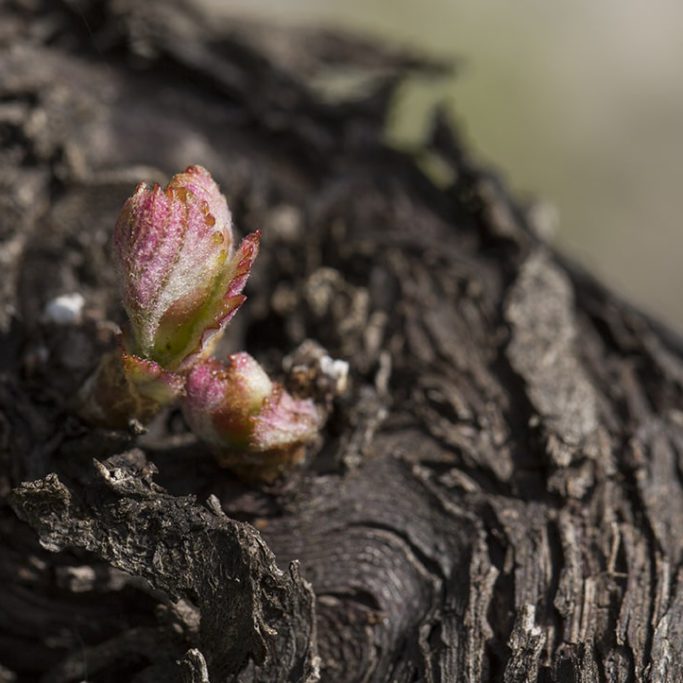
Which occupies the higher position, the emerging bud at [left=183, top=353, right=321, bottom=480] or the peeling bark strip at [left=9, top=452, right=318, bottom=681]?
the emerging bud at [left=183, top=353, right=321, bottom=480]

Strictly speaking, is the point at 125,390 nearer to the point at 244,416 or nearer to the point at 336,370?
the point at 244,416

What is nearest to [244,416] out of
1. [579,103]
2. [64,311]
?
[64,311]

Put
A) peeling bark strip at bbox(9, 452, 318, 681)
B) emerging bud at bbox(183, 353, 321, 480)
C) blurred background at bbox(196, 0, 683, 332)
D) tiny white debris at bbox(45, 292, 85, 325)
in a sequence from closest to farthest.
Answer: peeling bark strip at bbox(9, 452, 318, 681)
emerging bud at bbox(183, 353, 321, 480)
tiny white debris at bbox(45, 292, 85, 325)
blurred background at bbox(196, 0, 683, 332)

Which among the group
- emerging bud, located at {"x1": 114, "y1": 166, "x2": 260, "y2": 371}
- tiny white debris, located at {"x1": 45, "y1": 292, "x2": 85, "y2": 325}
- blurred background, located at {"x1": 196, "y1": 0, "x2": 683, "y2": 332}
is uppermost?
blurred background, located at {"x1": 196, "y1": 0, "x2": 683, "y2": 332}

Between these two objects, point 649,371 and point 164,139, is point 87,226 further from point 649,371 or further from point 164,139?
point 649,371

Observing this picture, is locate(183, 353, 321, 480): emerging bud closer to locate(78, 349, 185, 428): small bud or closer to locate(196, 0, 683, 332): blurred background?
locate(78, 349, 185, 428): small bud

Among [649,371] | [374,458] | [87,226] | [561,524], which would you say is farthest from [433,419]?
[87,226]

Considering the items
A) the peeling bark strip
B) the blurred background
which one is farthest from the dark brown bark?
the blurred background

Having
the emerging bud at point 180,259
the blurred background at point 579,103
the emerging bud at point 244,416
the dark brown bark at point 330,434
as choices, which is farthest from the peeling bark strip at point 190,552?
the blurred background at point 579,103
